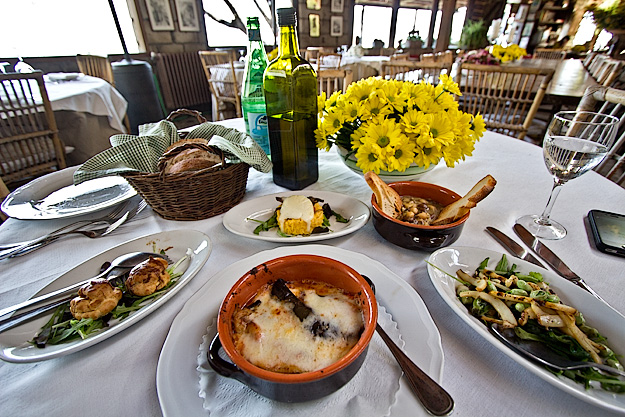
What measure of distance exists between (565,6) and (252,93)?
36.1ft

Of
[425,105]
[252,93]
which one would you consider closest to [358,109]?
[425,105]

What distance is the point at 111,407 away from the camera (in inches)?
13.4

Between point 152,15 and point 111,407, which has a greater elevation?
point 152,15

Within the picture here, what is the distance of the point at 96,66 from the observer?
3061 millimetres

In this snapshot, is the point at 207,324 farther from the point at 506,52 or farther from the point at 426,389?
the point at 506,52

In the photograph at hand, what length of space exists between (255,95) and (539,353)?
2.99ft

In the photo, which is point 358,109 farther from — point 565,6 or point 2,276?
point 565,6

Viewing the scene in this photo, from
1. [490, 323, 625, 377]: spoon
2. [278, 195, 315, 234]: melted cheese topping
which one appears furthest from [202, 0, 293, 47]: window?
[490, 323, 625, 377]: spoon

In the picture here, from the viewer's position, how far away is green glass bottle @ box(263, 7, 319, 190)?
712 mm

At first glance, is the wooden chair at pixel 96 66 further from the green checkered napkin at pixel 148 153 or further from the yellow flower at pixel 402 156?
the yellow flower at pixel 402 156

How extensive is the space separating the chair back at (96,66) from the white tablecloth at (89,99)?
0.46 metres

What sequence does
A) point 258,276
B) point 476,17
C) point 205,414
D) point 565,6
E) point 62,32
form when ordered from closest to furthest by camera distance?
1. point 205,414
2. point 258,276
3. point 62,32
4. point 565,6
5. point 476,17

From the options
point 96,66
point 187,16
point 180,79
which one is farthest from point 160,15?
point 96,66

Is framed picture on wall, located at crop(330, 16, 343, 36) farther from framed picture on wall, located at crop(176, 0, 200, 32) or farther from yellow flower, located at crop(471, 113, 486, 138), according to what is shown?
yellow flower, located at crop(471, 113, 486, 138)
